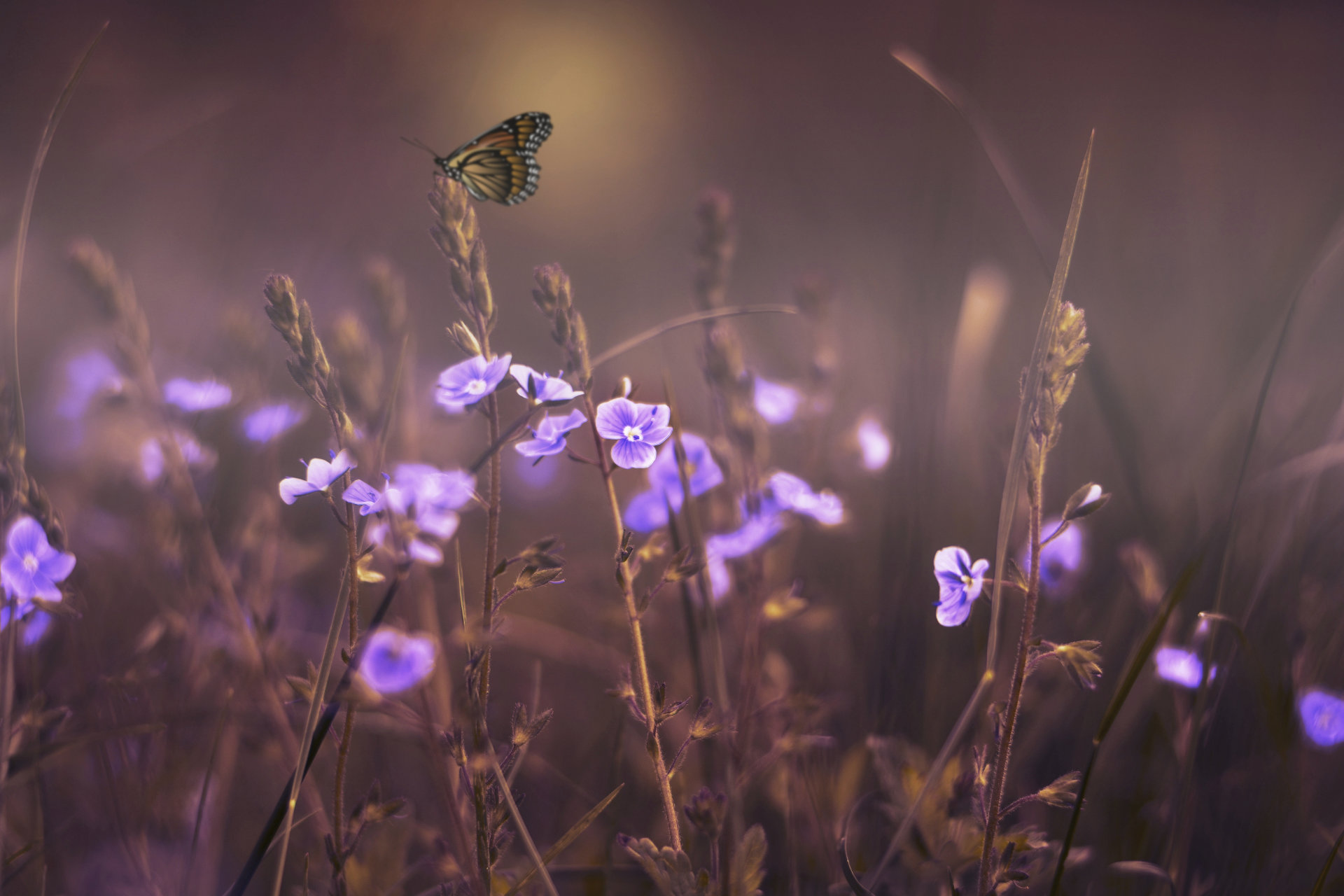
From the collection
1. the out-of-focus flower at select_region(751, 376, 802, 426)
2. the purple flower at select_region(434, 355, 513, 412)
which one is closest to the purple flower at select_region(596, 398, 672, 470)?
the purple flower at select_region(434, 355, 513, 412)

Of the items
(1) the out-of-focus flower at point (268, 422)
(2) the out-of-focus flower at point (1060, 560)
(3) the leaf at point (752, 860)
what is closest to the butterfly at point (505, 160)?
(1) the out-of-focus flower at point (268, 422)

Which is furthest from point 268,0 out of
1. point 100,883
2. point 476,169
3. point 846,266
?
point 100,883

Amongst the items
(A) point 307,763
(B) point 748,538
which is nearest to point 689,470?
(B) point 748,538

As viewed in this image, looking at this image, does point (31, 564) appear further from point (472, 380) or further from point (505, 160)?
point (505, 160)

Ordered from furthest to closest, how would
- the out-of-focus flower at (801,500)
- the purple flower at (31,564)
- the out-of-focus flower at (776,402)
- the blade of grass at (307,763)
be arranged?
the out-of-focus flower at (776,402) → the out-of-focus flower at (801,500) → the purple flower at (31,564) → the blade of grass at (307,763)

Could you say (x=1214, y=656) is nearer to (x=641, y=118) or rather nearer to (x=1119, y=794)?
(x=1119, y=794)

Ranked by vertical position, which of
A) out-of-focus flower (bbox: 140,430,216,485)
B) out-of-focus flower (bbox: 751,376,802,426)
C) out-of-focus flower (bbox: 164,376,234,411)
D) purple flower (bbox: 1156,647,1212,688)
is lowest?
purple flower (bbox: 1156,647,1212,688)

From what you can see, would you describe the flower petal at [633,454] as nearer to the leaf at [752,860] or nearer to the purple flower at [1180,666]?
the leaf at [752,860]

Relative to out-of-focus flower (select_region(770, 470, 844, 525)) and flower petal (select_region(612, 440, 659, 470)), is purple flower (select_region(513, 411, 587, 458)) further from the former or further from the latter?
out-of-focus flower (select_region(770, 470, 844, 525))
